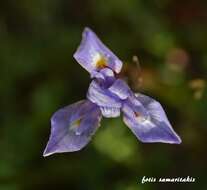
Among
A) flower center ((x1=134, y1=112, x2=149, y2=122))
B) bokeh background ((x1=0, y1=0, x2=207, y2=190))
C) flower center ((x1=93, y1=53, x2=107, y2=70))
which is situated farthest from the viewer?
bokeh background ((x1=0, y1=0, x2=207, y2=190))

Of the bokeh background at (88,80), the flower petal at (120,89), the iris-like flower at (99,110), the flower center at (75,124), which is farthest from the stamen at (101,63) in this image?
the bokeh background at (88,80)

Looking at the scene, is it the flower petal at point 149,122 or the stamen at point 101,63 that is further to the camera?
the stamen at point 101,63

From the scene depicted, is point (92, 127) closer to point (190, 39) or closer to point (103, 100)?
point (103, 100)

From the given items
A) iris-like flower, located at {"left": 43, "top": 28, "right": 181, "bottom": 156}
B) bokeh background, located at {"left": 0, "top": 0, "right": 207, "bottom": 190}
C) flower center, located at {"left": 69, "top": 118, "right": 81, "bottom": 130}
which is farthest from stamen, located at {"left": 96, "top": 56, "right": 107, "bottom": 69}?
bokeh background, located at {"left": 0, "top": 0, "right": 207, "bottom": 190}

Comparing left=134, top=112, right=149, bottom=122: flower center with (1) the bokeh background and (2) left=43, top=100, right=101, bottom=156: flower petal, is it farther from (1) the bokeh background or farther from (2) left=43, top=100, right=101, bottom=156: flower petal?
(1) the bokeh background

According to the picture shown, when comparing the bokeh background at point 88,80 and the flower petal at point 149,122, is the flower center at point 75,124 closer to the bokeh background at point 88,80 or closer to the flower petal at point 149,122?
the flower petal at point 149,122

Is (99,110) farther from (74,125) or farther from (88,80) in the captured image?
(88,80)

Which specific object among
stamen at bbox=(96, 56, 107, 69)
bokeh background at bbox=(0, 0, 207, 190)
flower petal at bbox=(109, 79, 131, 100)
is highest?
stamen at bbox=(96, 56, 107, 69)
